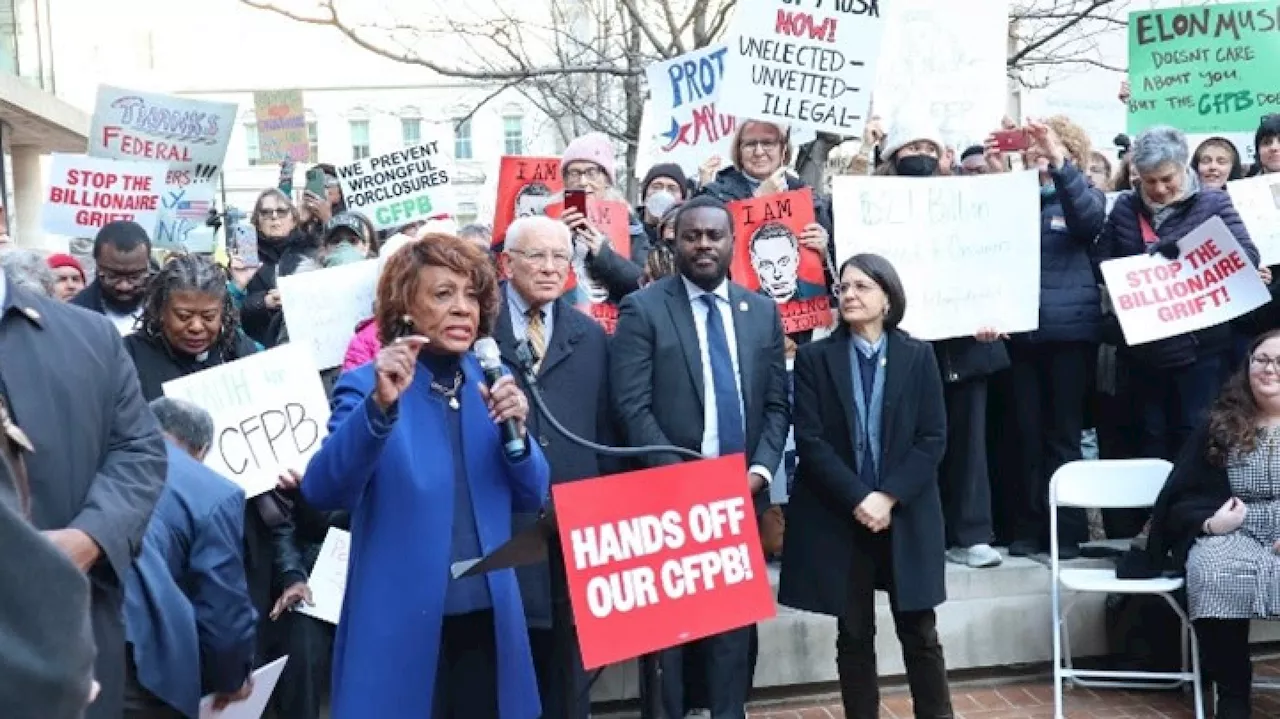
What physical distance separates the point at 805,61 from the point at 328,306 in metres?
2.91

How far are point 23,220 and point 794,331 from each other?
1165 inches

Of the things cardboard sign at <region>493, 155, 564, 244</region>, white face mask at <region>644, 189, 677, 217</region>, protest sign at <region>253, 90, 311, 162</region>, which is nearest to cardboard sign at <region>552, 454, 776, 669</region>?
cardboard sign at <region>493, 155, 564, 244</region>

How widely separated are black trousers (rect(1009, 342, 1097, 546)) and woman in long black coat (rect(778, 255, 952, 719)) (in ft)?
5.21

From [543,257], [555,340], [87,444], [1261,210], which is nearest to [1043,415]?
[1261,210]

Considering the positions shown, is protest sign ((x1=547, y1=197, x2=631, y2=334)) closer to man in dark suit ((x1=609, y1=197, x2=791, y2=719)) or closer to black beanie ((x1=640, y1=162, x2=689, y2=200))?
man in dark suit ((x1=609, y1=197, x2=791, y2=719))

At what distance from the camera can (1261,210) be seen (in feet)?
22.3

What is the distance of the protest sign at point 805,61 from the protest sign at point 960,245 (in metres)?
0.74

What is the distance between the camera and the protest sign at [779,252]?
248 inches

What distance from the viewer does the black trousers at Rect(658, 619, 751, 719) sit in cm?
511

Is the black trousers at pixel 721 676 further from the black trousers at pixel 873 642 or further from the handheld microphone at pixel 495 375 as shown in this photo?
the handheld microphone at pixel 495 375

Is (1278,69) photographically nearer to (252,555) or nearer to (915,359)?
(915,359)

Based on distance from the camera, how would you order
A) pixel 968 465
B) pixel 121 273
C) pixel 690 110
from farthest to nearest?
pixel 690 110 → pixel 968 465 → pixel 121 273

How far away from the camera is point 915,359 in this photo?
5.37m

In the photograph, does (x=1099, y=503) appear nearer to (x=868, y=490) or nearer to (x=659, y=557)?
(x=868, y=490)
